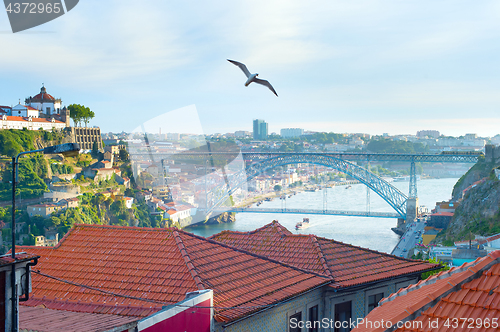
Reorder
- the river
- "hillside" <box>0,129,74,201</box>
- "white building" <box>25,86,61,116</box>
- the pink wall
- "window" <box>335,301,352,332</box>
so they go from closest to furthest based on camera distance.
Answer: the pink wall → "window" <box>335,301,352,332</box> → the river → "hillside" <box>0,129,74,201</box> → "white building" <box>25,86,61,116</box>

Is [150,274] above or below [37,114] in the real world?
below

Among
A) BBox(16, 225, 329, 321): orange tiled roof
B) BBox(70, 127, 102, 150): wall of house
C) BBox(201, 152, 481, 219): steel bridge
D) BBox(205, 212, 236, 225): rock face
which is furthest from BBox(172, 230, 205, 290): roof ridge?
BBox(70, 127, 102, 150): wall of house

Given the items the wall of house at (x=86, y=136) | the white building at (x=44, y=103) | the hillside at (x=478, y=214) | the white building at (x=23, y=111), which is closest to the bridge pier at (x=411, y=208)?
the hillside at (x=478, y=214)

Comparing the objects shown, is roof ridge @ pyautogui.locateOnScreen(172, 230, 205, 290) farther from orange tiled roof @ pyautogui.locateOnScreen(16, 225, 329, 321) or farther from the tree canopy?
the tree canopy

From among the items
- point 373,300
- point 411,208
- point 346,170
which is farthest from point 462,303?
point 346,170

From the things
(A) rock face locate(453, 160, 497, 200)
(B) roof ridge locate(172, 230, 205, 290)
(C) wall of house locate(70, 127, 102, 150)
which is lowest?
(A) rock face locate(453, 160, 497, 200)

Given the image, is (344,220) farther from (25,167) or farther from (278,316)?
(278,316)

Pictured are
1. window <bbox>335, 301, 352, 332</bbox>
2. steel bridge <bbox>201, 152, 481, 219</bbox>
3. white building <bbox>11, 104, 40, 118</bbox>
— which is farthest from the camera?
white building <bbox>11, 104, 40, 118</bbox>
